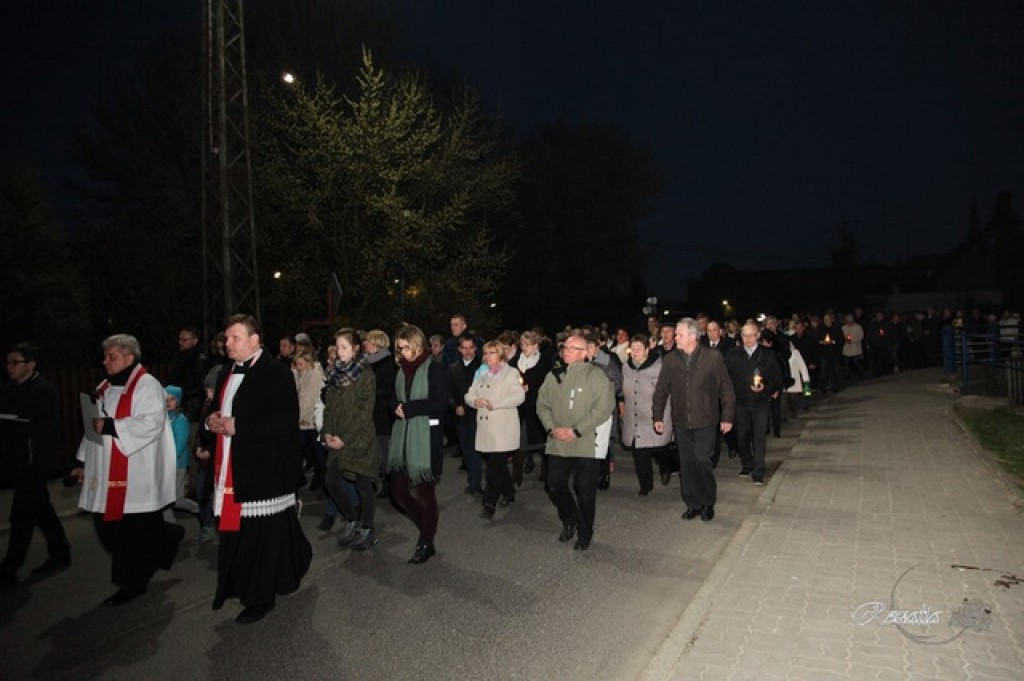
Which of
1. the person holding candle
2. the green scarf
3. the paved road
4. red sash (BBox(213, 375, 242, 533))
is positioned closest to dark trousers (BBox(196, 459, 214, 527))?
the paved road

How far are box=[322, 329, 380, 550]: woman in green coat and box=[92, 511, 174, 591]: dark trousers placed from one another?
1.54 metres

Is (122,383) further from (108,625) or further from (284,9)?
(284,9)

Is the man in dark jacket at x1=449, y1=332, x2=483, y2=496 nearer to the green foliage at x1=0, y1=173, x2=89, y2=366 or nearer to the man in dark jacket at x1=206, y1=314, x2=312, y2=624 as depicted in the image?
the man in dark jacket at x1=206, y1=314, x2=312, y2=624

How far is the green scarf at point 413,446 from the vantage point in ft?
22.1

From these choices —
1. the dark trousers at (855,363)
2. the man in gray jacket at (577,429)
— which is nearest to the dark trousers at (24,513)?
the man in gray jacket at (577,429)

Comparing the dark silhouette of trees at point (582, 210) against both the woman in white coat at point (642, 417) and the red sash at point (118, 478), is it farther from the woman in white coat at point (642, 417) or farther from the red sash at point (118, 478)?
the red sash at point (118, 478)

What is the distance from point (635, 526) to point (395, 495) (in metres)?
2.48

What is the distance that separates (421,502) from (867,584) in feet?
11.4

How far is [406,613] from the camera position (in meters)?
5.48

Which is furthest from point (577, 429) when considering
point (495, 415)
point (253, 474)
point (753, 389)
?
point (753, 389)

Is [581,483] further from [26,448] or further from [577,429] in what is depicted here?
[26,448]

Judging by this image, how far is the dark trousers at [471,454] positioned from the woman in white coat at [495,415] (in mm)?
1122

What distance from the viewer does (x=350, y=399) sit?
22.6 ft

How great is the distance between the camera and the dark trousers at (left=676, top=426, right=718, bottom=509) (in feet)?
26.1
